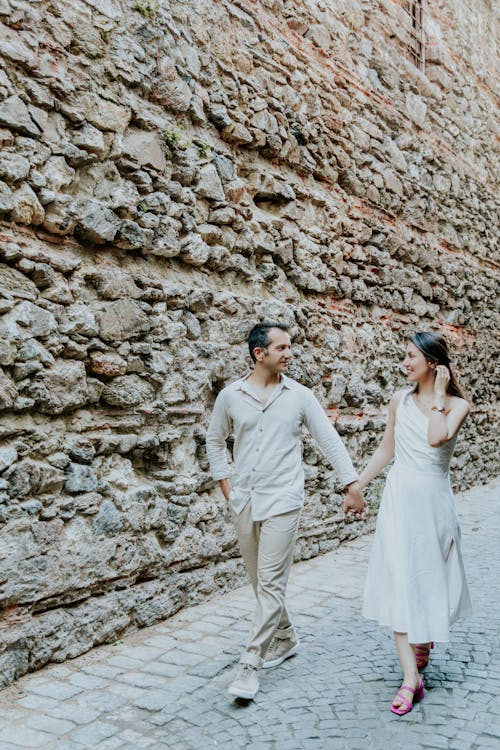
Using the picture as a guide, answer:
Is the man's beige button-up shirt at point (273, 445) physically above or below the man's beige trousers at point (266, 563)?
above

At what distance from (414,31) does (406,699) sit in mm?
7507

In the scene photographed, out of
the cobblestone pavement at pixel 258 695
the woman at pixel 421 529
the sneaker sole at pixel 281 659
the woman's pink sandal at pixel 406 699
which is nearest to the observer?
the cobblestone pavement at pixel 258 695

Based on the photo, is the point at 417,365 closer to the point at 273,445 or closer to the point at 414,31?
the point at 273,445

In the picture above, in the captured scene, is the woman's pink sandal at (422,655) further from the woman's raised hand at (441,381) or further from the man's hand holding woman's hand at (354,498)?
the woman's raised hand at (441,381)

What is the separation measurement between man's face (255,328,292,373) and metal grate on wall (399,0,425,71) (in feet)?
18.9

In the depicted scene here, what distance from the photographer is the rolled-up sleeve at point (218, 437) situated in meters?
3.38

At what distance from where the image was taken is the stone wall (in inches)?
129

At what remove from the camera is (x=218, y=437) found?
11.3 feet

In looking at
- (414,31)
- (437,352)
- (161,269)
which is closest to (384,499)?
(437,352)

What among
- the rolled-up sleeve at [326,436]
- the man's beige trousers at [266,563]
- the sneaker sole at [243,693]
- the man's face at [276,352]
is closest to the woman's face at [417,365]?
the rolled-up sleeve at [326,436]

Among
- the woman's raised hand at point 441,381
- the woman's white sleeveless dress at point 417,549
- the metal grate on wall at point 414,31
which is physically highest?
the metal grate on wall at point 414,31

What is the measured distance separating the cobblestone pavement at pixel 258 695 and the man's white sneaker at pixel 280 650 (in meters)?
0.05

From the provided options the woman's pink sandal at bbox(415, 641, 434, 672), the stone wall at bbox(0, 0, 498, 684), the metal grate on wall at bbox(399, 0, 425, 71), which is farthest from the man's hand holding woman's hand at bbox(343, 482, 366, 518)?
the metal grate on wall at bbox(399, 0, 425, 71)

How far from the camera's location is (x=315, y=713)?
110 inches
